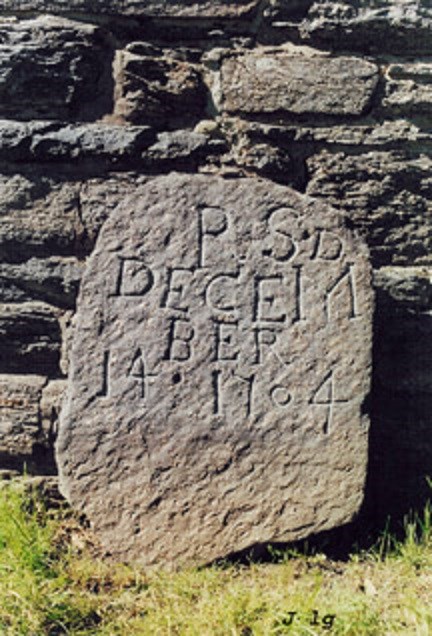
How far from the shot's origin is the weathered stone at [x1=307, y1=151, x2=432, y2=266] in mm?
2422

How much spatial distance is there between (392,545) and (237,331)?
717 mm

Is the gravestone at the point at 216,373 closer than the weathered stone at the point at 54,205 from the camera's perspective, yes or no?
Yes

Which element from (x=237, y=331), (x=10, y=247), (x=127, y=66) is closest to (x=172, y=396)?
(x=237, y=331)

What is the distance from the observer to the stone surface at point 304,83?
94.6 inches

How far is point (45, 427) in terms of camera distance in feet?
7.89

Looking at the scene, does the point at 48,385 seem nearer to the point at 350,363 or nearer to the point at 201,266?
the point at 201,266

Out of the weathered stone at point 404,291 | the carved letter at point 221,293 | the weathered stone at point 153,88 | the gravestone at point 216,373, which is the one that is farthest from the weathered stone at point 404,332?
the weathered stone at point 153,88

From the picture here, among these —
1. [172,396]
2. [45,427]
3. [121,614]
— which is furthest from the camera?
[45,427]

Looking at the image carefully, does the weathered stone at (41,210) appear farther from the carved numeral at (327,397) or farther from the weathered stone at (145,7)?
the carved numeral at (327,397)

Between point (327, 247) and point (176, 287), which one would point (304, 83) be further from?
→ point (176, 287)

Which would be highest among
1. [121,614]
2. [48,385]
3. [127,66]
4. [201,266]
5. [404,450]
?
[127,66]

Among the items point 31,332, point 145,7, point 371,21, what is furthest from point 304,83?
point 31,332

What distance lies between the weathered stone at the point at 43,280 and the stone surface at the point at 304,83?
27.4 inches

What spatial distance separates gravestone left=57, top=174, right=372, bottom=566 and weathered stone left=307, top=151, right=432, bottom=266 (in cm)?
22
